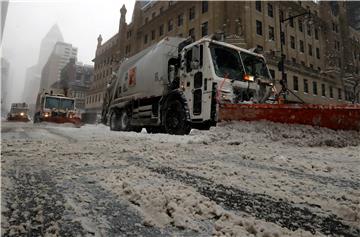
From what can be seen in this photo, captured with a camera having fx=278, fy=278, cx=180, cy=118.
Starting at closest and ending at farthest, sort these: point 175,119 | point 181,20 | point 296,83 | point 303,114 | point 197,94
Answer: point 303,114
point 197,94
point 175,119
point 296,83
point 181,20

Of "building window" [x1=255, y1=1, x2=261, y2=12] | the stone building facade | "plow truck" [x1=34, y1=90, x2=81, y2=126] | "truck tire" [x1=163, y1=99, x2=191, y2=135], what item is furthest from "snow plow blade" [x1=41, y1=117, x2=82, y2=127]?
"building window" [x1=255, y1=1, x2=261, y2=12]

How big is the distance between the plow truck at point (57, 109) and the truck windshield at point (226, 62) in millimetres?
Answer: 14072

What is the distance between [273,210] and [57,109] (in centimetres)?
2087

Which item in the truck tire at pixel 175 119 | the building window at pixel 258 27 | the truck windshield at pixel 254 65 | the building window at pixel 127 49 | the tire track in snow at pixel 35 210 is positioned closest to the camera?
the tire track in snow at pixel 35 210

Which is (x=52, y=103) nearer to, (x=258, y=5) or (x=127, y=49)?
(x=258, y=5)

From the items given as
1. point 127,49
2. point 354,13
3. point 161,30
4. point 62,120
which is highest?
point 354,13

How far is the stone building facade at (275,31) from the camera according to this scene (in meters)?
30.8

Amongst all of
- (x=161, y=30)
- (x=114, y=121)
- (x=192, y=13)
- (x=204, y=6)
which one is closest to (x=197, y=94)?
(x=114, y=121)

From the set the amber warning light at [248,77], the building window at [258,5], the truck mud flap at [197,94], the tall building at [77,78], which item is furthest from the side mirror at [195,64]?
the tall building at [77,78]

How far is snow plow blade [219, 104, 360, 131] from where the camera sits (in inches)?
216

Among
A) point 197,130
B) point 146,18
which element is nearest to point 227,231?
point 197,130

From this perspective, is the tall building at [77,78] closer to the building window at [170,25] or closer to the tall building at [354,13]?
the building window at [170,25]

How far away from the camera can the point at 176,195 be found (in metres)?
2.09

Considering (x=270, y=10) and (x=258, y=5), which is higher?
(x=270, y=10)
